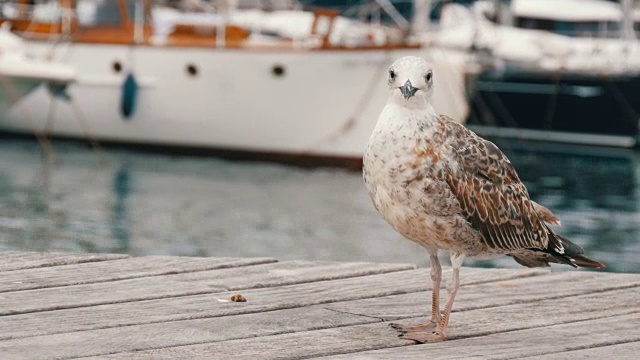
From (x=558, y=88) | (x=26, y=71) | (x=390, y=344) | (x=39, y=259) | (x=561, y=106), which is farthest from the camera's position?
(x=561, y=106)

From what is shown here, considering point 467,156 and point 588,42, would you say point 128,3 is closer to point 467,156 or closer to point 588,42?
point 588,42

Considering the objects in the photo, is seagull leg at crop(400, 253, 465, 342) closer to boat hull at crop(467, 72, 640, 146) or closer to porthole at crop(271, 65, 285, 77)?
porthole at crop(271, 65, 285, 77)

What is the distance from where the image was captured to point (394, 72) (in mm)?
4688

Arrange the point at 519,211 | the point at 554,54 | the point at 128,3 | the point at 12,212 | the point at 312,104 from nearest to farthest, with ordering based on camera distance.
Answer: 1. the point at 519,211
2. the point at 12,212
3. the point at 312,104
4. the point at 128,3
5. the point at 554,54

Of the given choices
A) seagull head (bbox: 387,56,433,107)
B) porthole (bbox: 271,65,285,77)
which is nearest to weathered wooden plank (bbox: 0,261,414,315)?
seagull head (bbox: 387,56,433,107)

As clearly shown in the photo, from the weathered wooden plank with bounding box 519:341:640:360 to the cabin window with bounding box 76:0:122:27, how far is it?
96.3ft

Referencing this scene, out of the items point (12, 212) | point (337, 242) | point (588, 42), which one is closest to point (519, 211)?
point (337, 242)

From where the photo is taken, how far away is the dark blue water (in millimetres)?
18828

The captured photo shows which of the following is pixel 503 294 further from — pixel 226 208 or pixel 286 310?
pixel 226 208

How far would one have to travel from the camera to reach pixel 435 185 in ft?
15.3

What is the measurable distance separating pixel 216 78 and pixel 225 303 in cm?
2671

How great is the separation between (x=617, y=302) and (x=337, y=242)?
1456 centimetres

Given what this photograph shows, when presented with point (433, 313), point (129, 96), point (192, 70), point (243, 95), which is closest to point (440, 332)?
point (433, 313)

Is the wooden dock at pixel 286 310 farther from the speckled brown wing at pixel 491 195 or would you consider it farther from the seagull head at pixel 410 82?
the seagull head at pixel 410 82
